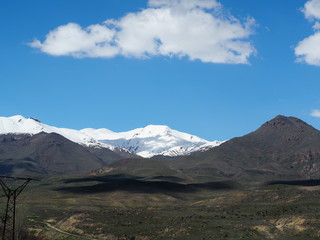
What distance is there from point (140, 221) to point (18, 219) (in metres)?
50.3

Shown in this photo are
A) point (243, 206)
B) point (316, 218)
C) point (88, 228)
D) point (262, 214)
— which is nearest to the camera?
point (316, 218)

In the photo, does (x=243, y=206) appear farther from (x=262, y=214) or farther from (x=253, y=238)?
(x=253, y=238)

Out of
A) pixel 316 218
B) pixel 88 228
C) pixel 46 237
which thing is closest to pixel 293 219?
pixel 316 218

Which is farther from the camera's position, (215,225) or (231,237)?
(215,225)

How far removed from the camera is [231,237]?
134 metres

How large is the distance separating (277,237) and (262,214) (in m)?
39.1

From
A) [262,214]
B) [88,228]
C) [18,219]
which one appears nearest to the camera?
[18,219]

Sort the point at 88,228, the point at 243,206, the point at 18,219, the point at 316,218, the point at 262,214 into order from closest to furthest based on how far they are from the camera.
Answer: the point at 18,219 < the point at 316,218 < the point at 88,228 < the point at 262,214 < the point at 243,206

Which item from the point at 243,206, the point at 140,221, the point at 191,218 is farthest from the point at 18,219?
the point at 243,206

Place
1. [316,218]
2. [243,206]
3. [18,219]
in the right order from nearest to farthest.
→ [18,219], [316,218], [243,206]

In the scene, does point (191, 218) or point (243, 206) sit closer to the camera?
point (191, 218)

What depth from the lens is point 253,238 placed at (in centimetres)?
13075

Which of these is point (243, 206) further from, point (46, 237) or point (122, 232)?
point (46, 237)

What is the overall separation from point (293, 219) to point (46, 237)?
2730 inches
